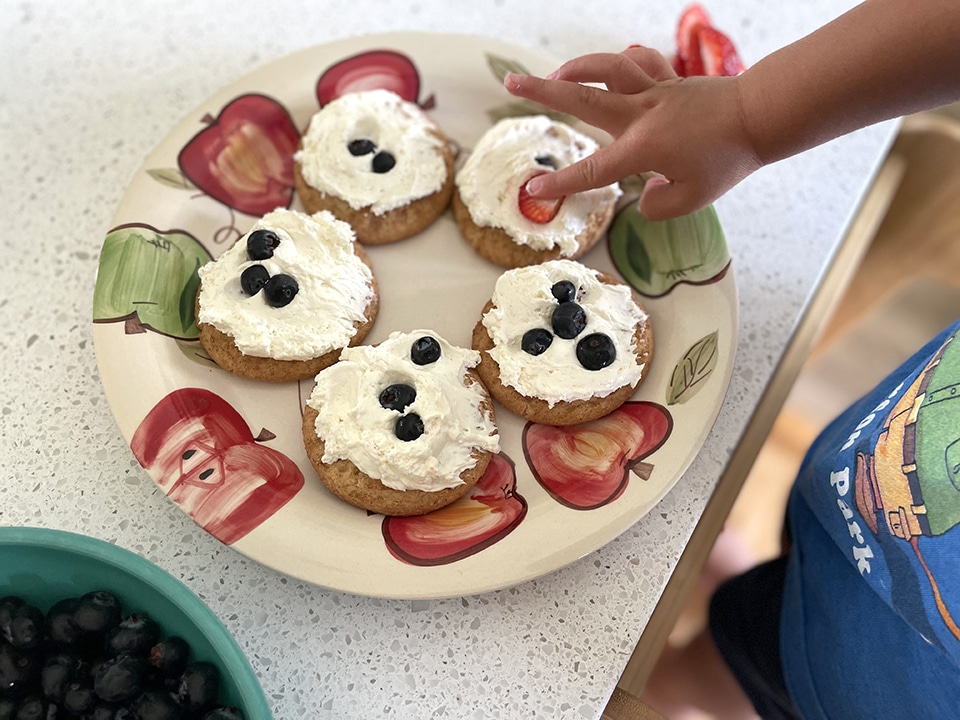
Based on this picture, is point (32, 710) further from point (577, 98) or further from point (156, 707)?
point (577, 98)

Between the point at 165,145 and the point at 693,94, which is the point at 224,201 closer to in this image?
the point at 165,145

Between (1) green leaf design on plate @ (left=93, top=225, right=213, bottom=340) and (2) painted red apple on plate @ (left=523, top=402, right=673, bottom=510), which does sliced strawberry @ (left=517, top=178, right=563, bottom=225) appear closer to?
(2) painted red apple on plate @ (left=523, top=402, right=673, bottom=510)

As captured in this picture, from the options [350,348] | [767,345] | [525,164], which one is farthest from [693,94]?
[350,348]

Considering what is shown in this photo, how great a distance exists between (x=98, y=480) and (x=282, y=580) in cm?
28

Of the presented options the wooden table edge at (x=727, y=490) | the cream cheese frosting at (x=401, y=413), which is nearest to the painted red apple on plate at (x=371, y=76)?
the cream cheese frosting at (x=401, y=413)

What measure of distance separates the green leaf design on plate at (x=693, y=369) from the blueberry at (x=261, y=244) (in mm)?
586

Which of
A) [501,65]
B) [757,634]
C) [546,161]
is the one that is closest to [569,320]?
[546,161]

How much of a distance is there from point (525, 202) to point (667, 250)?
224 mm

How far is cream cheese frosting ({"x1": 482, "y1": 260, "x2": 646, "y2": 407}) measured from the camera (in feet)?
3.24

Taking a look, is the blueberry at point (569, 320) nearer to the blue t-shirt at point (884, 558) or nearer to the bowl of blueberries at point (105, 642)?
the blue t-shirt at point (884, 558)

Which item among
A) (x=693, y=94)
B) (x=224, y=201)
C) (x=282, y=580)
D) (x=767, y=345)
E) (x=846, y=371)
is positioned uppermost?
(x=693, y=94)

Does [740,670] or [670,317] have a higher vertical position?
[670,317]

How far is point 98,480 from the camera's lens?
3.20ft

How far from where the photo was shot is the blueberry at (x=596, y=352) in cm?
99
